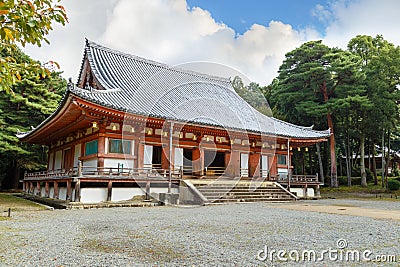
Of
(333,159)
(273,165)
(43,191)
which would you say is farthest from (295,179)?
(43,191)

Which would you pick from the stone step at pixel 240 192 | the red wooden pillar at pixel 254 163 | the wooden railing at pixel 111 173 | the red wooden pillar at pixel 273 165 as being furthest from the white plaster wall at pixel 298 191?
the wooden railing at pixel 111 173

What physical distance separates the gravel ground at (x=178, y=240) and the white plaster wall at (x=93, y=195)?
335 cm

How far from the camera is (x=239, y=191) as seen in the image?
13094 mm

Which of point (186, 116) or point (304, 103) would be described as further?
point (304, 103)

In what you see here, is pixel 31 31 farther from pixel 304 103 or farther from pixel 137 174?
pixel 304 103

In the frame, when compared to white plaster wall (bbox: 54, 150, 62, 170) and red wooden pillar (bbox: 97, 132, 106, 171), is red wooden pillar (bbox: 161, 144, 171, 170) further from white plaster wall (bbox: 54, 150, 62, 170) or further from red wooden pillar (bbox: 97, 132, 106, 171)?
white plaster wall (bbox: 54, 150, 62, 170)

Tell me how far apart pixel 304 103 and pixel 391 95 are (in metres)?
5.80

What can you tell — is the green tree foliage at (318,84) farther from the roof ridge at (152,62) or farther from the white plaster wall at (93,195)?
the white plaster wall at (93,195)

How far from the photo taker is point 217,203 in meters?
11.4

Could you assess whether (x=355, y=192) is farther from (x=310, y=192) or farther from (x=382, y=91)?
(x=382, y=91)

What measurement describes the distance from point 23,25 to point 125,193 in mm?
9152

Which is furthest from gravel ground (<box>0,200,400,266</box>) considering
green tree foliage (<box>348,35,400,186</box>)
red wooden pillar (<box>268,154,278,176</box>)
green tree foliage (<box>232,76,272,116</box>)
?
green tree foliage (<box>348,35,400,186</box>)

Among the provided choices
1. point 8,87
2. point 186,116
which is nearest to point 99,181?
point 186,116

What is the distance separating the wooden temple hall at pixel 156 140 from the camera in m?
11.6
